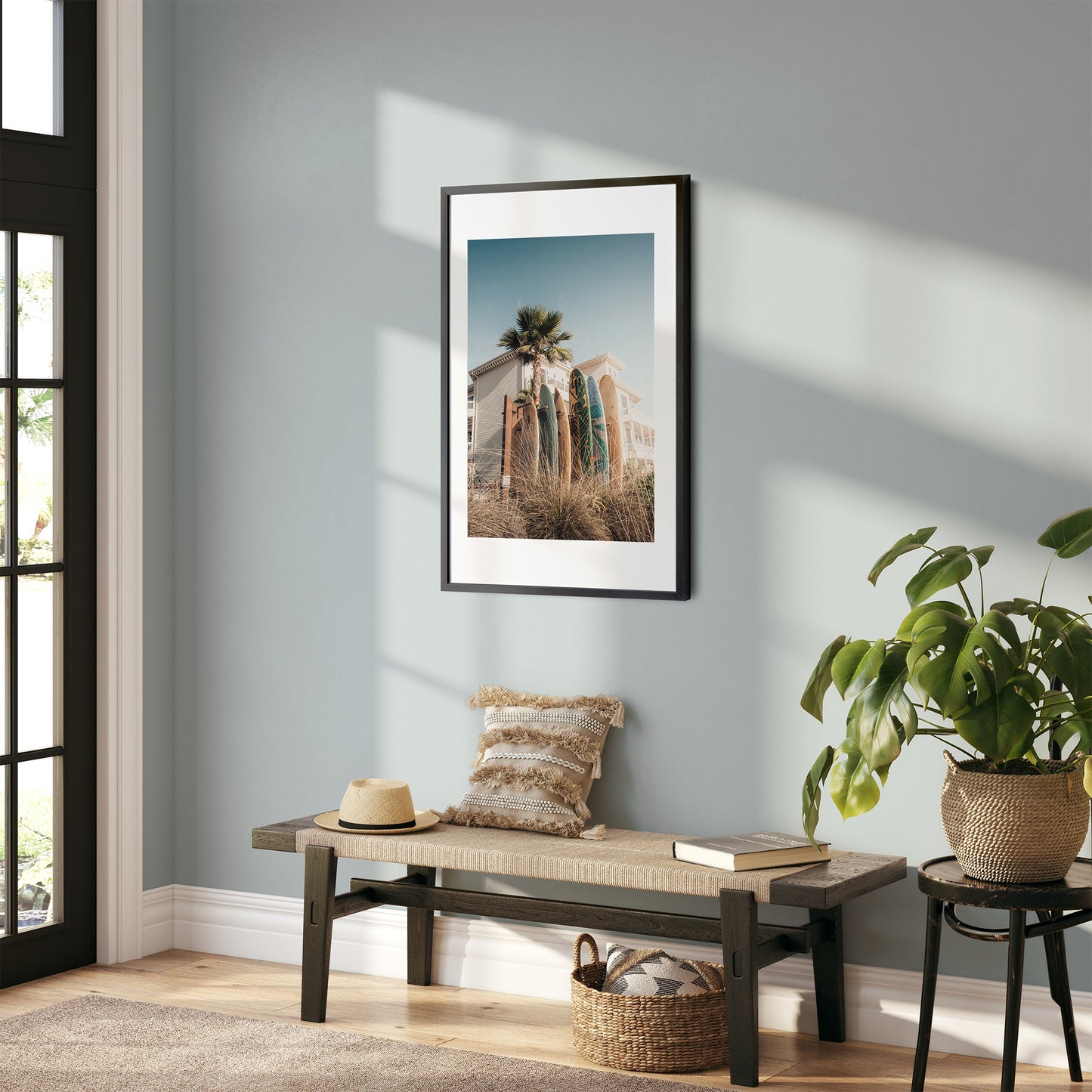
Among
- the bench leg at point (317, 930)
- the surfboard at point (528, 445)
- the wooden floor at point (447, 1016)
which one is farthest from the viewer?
the surfboard at point (528, 445)

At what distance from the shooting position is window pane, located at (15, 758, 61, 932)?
14.3ft

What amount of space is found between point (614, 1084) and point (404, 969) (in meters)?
1.05

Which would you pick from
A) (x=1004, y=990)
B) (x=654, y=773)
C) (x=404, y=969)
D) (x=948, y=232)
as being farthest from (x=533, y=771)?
(x=948, y=232)

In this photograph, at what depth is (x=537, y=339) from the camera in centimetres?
417

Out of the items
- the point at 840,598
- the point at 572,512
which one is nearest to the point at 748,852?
the point at 840,598

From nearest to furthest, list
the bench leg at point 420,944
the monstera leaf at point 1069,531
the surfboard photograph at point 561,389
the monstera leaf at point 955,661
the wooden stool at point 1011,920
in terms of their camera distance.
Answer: the monstera leaf at point 955,661 < the wooden stool at point 1011,920 < the monstera leaf at point 1069,531 < the surfboard photograph at point 561,389 < the bench leg at point 420,944

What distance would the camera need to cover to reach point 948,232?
3764mm

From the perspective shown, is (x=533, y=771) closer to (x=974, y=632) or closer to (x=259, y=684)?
(x=259, y=684)

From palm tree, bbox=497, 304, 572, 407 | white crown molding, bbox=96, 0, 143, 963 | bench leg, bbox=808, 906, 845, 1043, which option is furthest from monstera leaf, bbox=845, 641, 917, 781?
white crown molding, bbox=96, 0, 143, 963

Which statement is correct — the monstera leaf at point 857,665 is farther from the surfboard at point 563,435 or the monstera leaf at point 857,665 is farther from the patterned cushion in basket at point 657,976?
the surfboard at point 563,435

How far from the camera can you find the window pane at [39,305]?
14.2 ft

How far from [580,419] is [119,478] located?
1.39 meters

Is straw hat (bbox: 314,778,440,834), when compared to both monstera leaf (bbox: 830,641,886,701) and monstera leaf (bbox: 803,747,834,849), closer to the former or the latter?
monstera leaf (bbox: 803,747,834,849)

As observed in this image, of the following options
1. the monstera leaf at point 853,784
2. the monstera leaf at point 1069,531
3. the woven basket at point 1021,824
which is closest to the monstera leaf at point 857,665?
the monstera leaf at point 853,784
